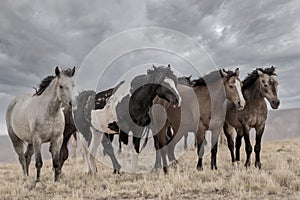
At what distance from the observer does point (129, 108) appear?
8766 mm

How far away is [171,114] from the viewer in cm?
950

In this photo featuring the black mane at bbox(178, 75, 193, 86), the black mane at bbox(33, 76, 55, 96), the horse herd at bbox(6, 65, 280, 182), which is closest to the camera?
the black mane at bbox(33, 76, 55, 96)

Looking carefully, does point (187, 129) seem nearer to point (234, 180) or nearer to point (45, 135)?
point (234, 180)

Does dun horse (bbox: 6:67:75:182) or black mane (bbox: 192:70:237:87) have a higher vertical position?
black mane (bbox: 192:70:237:87)

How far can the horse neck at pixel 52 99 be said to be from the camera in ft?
24.2

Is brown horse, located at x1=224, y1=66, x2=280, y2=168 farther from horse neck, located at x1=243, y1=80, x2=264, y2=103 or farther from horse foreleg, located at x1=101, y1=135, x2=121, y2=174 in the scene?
horse foreleg, located at x1=101, y1=135, x2=121, y2=174

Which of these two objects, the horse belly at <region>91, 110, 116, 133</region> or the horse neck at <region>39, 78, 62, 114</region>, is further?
the horse belly at <region>91, 110, 116, 133</region>

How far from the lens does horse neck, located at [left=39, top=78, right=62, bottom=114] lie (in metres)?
7.38

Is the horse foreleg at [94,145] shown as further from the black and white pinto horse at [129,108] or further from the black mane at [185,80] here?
the black mane at [185,80]

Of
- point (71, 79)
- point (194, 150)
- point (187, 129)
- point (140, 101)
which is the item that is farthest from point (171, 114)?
point (194, 150)

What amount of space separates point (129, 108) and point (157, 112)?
1.12 m

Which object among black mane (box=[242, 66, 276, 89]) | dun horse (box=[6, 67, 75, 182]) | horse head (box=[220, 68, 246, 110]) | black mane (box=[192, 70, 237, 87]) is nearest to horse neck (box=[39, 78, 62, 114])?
dun horse (box=[6, 67, 75, 182])

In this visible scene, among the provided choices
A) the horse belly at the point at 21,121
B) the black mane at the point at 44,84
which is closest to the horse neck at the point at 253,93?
the black mane at the point at 44,84

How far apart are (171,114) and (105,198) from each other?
4.36 m
